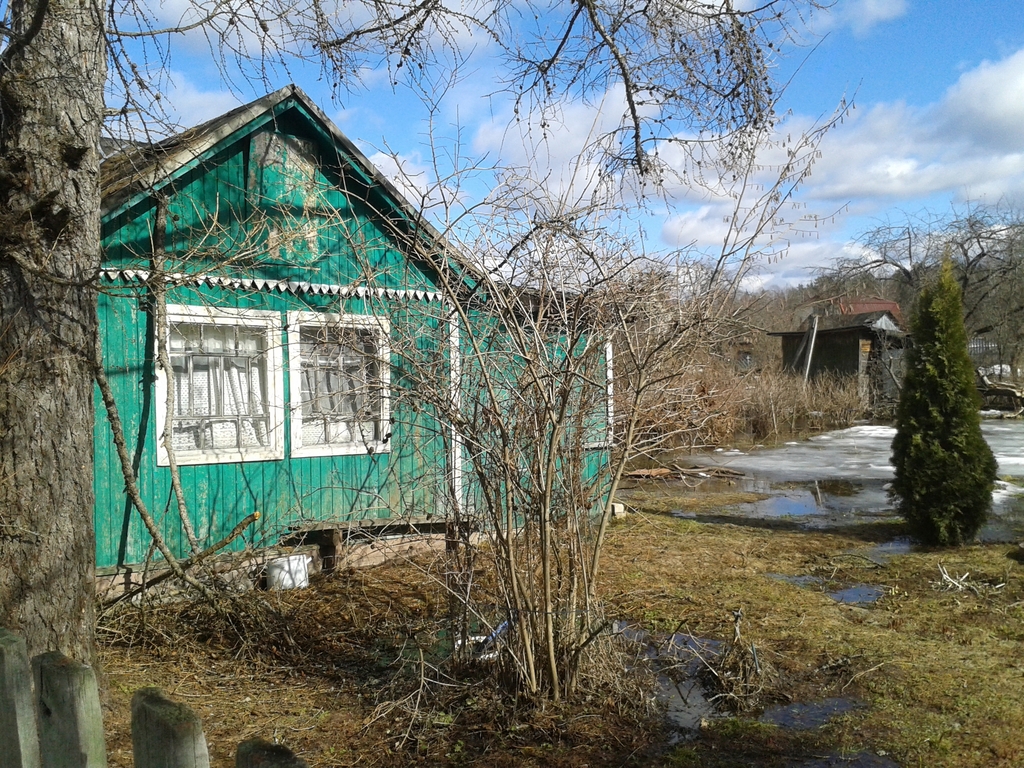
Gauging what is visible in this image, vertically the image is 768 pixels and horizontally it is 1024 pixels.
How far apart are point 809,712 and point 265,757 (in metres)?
4.10

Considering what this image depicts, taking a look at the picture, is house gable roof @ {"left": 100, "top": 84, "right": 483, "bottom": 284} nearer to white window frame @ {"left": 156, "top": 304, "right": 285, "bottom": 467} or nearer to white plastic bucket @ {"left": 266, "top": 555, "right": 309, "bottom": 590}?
white window frame @ {"left": 156, "top": 304, "right": 285, "bottom": 467}

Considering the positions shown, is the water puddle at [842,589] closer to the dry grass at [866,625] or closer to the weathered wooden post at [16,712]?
the dry grass at [866,625]

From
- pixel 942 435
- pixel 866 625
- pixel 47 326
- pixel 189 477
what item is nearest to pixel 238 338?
pixel 189 477

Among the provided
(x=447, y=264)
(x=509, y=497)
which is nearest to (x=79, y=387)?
(x=447, y=264)

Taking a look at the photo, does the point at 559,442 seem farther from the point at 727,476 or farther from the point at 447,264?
the point at 727,476

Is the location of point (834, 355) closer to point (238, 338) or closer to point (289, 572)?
point (238, 338)

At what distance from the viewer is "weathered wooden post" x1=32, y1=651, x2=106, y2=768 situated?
5.87ft

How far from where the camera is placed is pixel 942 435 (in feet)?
29.7

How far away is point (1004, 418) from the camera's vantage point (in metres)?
26.4

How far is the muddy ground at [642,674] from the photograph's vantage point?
4.24 meters

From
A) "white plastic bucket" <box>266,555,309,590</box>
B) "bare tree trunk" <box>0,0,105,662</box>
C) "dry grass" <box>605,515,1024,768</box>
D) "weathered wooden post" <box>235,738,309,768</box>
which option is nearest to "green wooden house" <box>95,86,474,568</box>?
"white plastic bucket" <box>266,555,309,590</box>

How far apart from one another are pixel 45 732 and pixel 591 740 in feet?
9.71

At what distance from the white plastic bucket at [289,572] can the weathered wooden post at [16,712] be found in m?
5.27

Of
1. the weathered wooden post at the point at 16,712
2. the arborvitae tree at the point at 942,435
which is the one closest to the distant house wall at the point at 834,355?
the arborvitae tree at the point at 942,435
